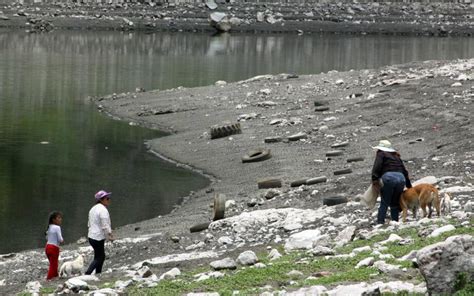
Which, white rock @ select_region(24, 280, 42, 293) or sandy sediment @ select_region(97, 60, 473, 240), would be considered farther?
A: sandy sediment @ select_region(97, 60, 473, 240)

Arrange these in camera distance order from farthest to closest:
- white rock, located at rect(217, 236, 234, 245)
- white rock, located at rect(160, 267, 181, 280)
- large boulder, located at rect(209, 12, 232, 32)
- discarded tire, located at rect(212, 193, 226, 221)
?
large boulder, located at rect(209, 12, 232, 32), discarded tire, located at rect(212, 193, 226, 221), white rock, located at rect(217, 236, 234, 245), white rock, located at rect(160, 267, 181, 280)

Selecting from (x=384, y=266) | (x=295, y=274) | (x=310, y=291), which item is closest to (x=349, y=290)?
(x=310, y=291)

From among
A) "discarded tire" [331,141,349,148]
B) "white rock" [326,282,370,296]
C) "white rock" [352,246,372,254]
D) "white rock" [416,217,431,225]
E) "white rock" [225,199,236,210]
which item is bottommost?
"discarded tire" [331,141,349,148]

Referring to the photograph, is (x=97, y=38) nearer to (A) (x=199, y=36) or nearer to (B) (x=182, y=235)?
(A) (x=199, y=36)

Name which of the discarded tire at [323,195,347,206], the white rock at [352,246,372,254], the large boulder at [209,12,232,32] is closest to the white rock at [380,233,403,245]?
the white rock at [352,246,372,254]

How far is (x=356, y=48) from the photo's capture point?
113 metres

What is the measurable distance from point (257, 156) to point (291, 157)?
1.14 m

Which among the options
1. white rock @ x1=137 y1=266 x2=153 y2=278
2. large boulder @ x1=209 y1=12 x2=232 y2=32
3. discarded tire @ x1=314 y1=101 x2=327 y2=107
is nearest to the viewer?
white rock @ x1=137 y1=266 x2=153 y2=278

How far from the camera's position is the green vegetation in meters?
14.6

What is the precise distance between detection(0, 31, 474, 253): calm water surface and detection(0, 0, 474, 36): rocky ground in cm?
903

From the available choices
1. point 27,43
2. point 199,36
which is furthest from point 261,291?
point 199,36

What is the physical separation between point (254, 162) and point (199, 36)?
314ft

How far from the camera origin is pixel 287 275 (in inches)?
604

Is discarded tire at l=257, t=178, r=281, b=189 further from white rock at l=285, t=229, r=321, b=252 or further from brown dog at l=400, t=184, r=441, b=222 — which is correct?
brown dog at l=400, t=184, r=441, b=222
